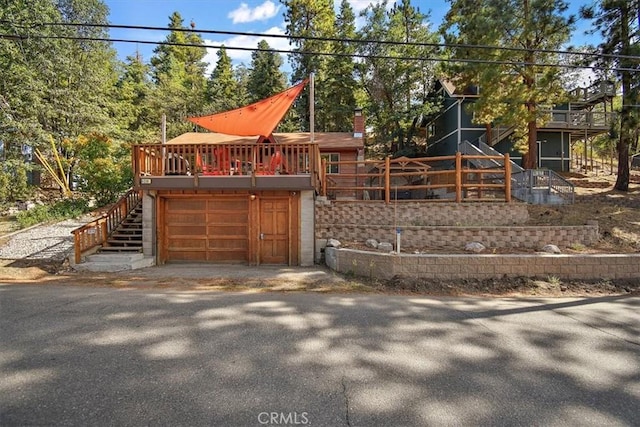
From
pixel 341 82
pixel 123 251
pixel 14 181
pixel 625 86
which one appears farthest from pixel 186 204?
pixel 625 86

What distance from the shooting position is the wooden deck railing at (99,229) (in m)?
9.14

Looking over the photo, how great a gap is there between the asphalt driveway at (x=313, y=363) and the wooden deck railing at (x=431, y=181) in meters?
4.89

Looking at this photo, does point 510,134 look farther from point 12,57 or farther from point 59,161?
point 12,57

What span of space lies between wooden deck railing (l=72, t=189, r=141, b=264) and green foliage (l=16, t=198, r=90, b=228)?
541 cm

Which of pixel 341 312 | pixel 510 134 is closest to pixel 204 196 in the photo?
pixel 341 312

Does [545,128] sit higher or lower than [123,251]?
higher

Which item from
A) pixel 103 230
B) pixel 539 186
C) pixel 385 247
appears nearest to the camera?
pixel 385 247

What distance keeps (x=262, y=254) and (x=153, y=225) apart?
129 inches

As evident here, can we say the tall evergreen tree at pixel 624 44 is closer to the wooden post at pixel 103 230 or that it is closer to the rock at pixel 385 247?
the rock at pixel 385 247

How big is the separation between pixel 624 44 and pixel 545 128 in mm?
6701

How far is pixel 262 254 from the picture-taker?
9805mm

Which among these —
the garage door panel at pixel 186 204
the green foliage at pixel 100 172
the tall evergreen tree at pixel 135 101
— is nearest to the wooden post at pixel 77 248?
the garage door panel at pixel 186 204

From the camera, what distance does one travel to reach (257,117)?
34.4 feet

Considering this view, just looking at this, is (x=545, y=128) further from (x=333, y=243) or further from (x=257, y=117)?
(x=257, y=117)
